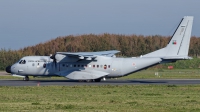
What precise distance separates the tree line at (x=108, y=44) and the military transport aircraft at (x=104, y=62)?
4598 cm

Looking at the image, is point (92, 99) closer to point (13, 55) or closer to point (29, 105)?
point (29, 105)

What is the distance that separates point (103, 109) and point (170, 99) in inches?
264

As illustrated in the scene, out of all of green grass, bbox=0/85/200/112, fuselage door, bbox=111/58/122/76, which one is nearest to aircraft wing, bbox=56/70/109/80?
fuselage door, bbox=111/58/122/76

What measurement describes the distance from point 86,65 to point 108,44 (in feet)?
169

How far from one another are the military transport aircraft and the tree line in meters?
46.0

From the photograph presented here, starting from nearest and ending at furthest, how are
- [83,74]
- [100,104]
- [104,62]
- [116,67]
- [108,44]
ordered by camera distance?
[100,104], [116,67], [83,74], [104,62], [108,44]

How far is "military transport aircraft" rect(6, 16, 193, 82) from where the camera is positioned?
45.3 meters

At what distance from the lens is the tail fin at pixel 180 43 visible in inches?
1782

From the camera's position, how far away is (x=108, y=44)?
9862 cm

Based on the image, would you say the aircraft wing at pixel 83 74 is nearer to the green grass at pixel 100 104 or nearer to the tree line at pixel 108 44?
the green grass at pixel 100 104

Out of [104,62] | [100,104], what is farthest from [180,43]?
[100,104]

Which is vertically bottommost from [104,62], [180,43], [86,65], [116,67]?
[116,67]

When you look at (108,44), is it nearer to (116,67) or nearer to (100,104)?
(116,67)

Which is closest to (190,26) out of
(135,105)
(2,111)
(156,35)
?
(135,105)
